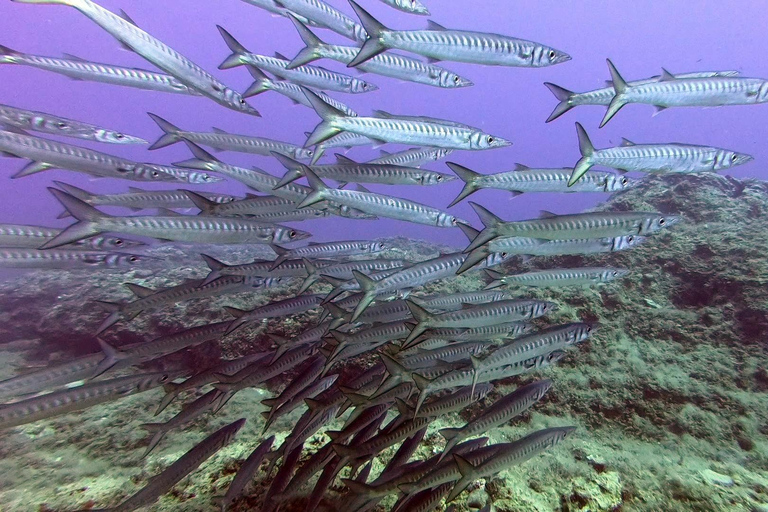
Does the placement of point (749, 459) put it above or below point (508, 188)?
below

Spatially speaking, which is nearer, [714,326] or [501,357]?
[501,357]

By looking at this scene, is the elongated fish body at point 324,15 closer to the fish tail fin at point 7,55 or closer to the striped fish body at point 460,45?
the striped fish body at point 460,45

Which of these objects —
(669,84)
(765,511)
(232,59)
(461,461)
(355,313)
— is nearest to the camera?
(461,461)

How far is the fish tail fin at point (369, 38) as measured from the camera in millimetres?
4160

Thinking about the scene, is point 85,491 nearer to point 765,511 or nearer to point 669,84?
point 765,511

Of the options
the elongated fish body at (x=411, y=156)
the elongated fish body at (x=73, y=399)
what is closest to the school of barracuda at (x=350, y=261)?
the elongated fish body at (x=73, y=399)

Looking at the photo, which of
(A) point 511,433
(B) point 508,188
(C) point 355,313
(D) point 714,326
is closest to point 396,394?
(C) point 355,313

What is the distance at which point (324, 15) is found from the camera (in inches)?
201

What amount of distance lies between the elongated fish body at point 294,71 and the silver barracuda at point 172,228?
2.12 meters

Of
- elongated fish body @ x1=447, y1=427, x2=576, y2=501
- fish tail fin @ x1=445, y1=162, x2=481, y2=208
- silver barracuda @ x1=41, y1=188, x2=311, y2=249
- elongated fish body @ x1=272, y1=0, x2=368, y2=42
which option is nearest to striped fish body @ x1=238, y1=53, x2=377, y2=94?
elongated fish body @ x1=272, y1=0, x2=368, y2=42

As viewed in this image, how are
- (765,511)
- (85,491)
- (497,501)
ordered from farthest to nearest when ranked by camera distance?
(85,491) < (497,501) < (765,511)

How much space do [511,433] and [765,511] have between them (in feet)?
7.29

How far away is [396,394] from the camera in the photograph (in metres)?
3.58

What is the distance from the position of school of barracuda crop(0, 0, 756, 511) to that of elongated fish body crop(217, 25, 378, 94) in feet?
0.13
